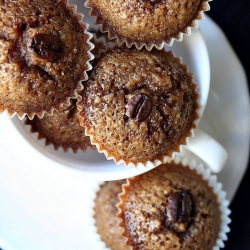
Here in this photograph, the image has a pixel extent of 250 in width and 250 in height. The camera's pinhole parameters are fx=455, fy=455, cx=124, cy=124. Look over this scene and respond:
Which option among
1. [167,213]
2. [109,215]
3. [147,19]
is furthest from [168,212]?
[147,19]

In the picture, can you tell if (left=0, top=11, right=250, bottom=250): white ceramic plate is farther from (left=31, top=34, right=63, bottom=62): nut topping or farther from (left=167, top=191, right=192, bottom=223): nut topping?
(left=31, top=34, right=63, bottom=62): nut topping

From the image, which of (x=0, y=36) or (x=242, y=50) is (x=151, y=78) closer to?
(x=0, y=36)

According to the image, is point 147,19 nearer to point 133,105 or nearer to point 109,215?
point 133,105

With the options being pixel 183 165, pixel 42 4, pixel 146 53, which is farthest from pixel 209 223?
pixel 42 4

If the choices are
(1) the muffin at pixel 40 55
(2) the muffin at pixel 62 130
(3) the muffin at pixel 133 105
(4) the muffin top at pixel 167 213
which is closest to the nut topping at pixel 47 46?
(1) the muffin at pixel 40 55

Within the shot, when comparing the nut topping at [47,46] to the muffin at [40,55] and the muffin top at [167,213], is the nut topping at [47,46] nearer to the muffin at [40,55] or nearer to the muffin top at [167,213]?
the muffin at [40,55]

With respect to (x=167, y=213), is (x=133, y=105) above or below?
above
